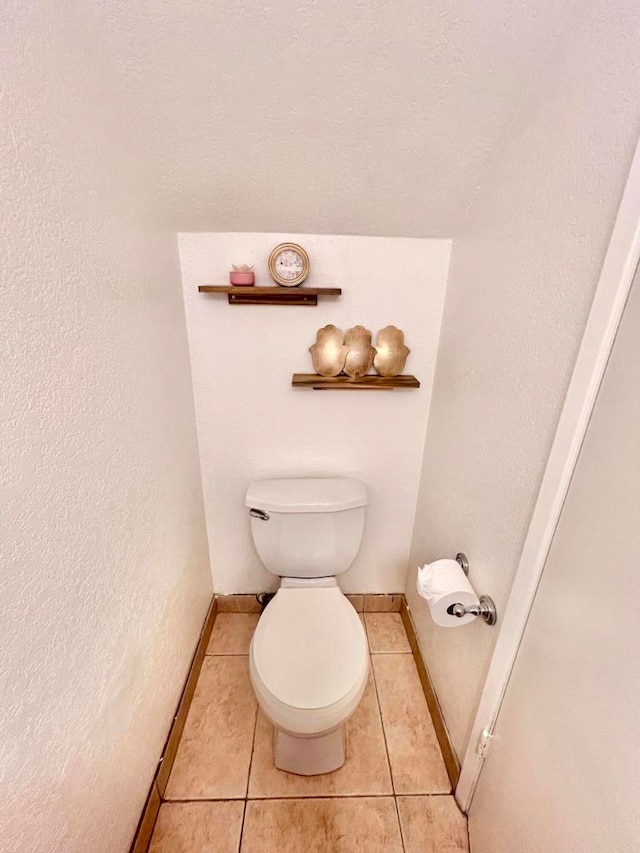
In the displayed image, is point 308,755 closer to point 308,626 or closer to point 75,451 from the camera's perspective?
point 308,626

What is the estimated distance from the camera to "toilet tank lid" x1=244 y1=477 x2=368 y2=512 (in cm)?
129

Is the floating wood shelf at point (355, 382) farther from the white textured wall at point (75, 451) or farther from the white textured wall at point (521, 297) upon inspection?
the white textured wall at point (75, 451)

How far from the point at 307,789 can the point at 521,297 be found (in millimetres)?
1494

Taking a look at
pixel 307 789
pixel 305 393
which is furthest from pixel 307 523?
pixel 307 789

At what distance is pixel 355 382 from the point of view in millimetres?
1248

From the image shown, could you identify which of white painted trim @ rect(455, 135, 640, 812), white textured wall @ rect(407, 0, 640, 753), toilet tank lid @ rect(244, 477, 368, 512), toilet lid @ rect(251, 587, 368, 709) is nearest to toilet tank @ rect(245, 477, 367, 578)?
toilet tank lid @ rect(244, 477, 368, 512)

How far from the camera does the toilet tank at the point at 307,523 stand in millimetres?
1304

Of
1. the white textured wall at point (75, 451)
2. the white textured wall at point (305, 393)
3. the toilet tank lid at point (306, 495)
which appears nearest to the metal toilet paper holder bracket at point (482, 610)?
the toilet tank lid at point (306, 495)

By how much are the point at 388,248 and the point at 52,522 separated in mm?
1161

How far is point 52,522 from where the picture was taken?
64 cm

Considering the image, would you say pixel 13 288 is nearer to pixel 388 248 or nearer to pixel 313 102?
pixel 313 102

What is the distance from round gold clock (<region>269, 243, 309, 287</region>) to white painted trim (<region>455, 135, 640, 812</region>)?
81cm

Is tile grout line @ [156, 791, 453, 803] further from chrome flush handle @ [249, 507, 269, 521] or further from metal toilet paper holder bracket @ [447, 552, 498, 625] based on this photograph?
chrome flush handle @ [249, 507, 269, 521]

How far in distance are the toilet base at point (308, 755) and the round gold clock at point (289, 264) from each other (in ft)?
4.62
